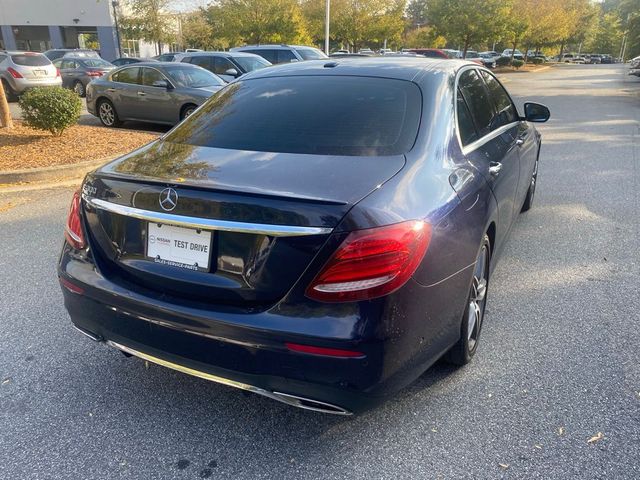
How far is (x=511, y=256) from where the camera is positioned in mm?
4578

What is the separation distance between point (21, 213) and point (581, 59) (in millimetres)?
92641

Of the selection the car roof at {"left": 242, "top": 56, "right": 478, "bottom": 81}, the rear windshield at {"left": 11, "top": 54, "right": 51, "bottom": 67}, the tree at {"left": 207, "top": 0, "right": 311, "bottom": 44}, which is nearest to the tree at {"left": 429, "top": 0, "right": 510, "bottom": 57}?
the tree at {"left": 207, "top": 0, "right": 311, "bottom": 44}

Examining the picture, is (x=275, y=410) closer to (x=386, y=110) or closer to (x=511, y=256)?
(x=386, y=110)

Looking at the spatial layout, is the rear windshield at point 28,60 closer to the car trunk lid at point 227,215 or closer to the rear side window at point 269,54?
the rear side window at point 269,54

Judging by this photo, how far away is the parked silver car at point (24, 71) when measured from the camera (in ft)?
53.1

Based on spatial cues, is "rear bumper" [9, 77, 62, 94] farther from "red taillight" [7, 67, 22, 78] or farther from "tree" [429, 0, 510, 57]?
"tree" [429, 0, 510, 57]

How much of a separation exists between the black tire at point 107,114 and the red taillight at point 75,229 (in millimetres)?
10049

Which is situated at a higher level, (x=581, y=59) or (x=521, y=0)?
(x=521, y=0)

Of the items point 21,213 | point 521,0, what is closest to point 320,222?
point 21,213

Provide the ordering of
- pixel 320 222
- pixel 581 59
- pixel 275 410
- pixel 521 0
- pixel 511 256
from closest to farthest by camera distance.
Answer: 1. pixel 320 222
2. pixel 275 410
3. pixel 511 256
4. pixel 521 0
5. pixel 581 59

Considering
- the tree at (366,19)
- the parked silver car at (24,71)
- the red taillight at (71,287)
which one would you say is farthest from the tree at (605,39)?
the red taillight at (71,287)

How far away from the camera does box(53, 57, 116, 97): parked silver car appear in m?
19.2

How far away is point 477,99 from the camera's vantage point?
11.5 ft

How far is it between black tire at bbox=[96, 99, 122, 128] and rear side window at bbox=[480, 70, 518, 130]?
381 inches
